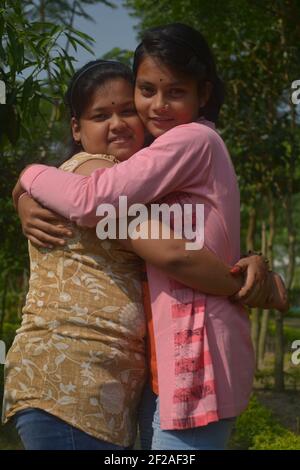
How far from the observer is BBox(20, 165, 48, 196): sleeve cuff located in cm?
170

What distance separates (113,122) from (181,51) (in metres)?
0.23

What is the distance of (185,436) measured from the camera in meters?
1.56

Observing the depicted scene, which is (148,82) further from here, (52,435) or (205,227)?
(52,435)

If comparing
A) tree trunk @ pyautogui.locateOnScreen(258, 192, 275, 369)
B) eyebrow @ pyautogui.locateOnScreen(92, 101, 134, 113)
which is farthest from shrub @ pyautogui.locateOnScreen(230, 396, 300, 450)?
eyebrow @ pyautogui.locateOnScreen(92, 101, 134, 113)

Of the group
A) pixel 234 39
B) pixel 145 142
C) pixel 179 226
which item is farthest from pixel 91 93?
pixel 234 39

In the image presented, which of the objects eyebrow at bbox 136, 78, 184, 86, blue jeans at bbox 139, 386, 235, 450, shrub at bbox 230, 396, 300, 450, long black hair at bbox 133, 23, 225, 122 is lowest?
shrub at bbox 230, 396, 300, 450

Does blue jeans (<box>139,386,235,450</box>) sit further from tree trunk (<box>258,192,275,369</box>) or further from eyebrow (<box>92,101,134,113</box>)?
tree trunk (<box>258,192,275,369</box>)

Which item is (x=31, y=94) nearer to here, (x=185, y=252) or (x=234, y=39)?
(x=185, y=252)

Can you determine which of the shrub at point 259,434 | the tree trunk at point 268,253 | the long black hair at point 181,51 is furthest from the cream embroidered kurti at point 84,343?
the tree trunk at point 268,253

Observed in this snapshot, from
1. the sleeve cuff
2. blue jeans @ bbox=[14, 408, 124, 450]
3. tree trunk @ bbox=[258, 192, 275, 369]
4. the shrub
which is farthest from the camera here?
tree trunk @ bbox=[258, 192, 275, 369]

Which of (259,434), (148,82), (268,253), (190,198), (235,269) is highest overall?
(148,82)

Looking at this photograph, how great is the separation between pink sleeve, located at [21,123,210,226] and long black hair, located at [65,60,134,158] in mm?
246

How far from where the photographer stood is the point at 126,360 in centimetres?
160

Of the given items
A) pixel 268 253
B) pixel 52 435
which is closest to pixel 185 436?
pixel 52 435
